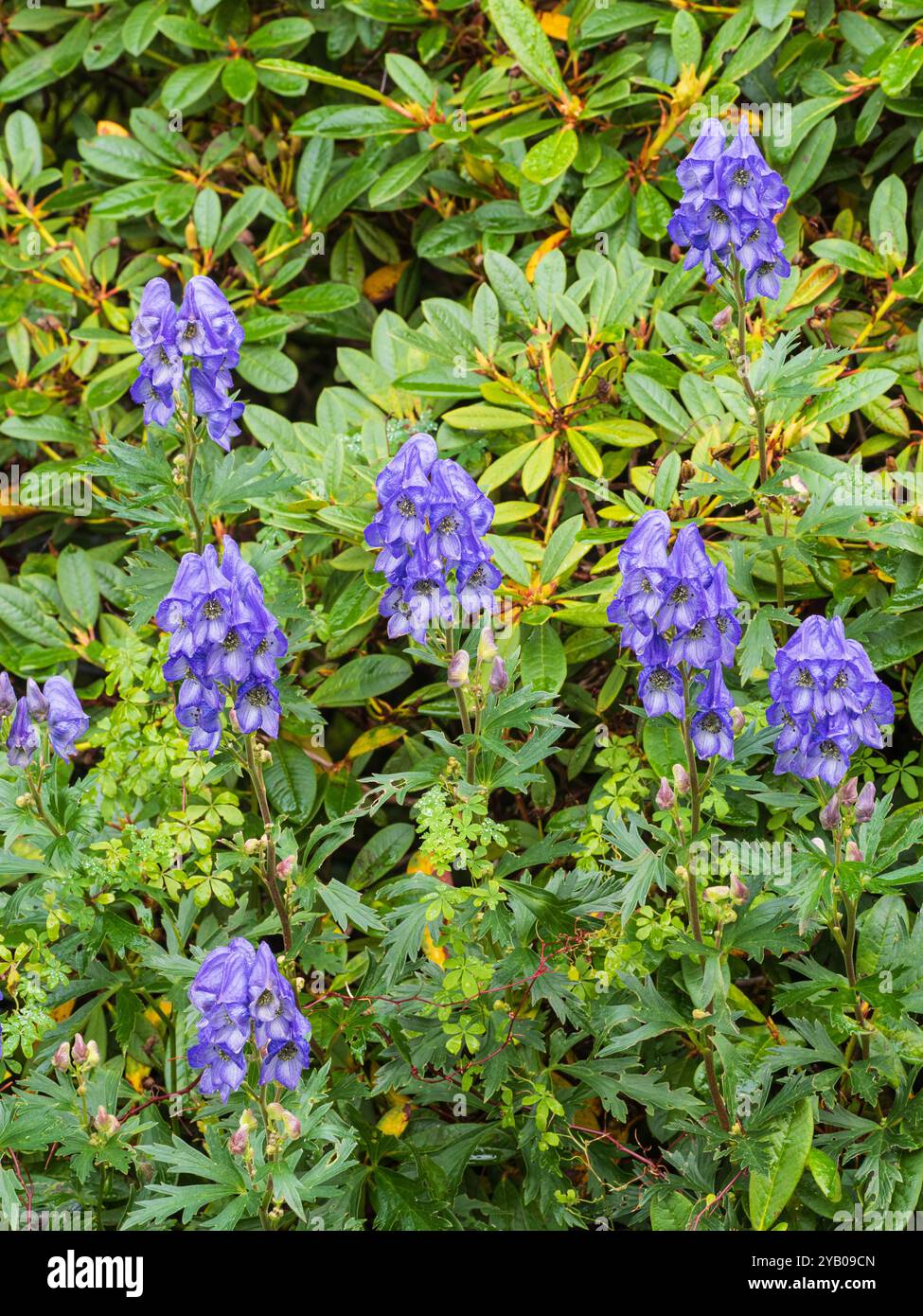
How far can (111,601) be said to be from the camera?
119 inches

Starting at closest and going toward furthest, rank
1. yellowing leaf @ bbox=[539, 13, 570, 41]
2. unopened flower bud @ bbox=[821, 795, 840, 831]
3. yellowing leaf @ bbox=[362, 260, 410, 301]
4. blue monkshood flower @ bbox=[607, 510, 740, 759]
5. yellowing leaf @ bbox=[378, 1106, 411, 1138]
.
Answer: blue monkshood flower @ bbox=[607, 510, 740, 759], unopened flower bud @ bbox=[821, 795, 840, 831], yellowing leaf @ bbox=[378, 1106, 411, 1138], yellowing leaf @ bbox=[539, 13, 570, 41], yellowing leaf @ bbox=[362, 260, 410, 301]

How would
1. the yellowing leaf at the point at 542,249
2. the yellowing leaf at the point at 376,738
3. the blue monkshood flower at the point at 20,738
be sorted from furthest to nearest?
the yellowing leaf at the point at 542,249 < the yellowing leaf at the point at 376,738 < the blue monkshood flower at the point at 20,738

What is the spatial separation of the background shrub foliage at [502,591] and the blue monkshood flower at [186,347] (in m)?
0.11

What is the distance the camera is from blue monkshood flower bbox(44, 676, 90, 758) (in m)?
2.23

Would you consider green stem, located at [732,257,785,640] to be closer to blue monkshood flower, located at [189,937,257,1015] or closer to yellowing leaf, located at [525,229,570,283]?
yellowing leaf, located at [525,229,570,283]

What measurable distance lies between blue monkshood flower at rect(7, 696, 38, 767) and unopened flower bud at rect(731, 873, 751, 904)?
1.07 m

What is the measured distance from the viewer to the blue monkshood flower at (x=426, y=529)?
1.90 meters

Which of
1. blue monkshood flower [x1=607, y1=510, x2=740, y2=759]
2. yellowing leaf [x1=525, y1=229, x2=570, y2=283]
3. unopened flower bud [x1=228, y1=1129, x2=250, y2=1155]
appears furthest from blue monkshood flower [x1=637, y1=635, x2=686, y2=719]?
yellowing leaf [x1=525, y1=229, x2=570, y2=283]

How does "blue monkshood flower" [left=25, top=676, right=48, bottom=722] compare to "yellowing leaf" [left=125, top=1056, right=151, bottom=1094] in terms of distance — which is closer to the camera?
"blue monkshood flower" [left=25, top=676, right=48, bottom=722]

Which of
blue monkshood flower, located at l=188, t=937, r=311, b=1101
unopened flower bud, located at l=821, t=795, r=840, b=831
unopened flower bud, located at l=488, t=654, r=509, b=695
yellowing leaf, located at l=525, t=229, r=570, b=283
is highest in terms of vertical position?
yellowing leaf, located at l=525, t=229, r=570, b=283

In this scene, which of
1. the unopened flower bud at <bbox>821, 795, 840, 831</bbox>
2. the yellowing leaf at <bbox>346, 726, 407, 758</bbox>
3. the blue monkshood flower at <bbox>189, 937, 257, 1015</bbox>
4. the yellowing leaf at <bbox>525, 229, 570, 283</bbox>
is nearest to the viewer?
the blue monkshood flower at <bbox>189, 937, 257, 1015</bbox>

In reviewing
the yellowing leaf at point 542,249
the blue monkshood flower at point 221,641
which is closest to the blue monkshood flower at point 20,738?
the blue monkshood flower at point 221,641

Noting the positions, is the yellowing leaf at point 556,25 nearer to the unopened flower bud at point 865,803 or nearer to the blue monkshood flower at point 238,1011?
the unopened flower bud at point 865,803

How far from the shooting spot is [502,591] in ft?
8.52
